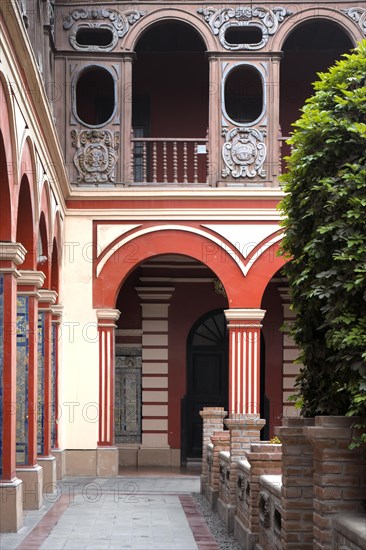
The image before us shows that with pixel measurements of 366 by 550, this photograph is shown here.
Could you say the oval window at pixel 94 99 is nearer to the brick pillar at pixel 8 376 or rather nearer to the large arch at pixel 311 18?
the large arch at pixel 311 18

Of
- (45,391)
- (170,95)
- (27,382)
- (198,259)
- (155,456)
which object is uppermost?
(170,95)

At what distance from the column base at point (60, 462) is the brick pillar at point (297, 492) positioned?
34.8 feet

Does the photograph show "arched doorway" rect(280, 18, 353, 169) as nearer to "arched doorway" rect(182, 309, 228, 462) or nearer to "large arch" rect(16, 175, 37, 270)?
"arched doorway" rect(182, 309, 228, 462)

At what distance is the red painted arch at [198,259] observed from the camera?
18.6m

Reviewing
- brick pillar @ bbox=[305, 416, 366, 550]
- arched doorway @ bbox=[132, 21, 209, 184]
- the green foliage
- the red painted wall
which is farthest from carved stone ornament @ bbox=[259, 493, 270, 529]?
arched doorway @ bbox=[132, 21, 209, 184]

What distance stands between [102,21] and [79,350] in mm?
5832

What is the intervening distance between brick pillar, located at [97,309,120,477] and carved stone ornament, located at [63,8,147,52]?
473cm

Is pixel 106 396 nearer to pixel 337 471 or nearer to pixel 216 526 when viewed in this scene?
pixel 216 526

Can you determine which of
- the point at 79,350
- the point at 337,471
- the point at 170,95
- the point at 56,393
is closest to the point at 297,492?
the point at 337,471

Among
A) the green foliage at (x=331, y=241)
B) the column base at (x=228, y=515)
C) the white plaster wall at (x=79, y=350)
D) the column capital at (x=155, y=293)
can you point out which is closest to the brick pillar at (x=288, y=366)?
the column capital at (x=155, y=293)

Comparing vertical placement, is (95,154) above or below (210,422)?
above

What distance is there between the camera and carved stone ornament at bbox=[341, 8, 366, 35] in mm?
18547

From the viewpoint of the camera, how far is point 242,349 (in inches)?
728

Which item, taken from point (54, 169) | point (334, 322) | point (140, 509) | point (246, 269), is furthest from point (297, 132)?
point (246, 269)
